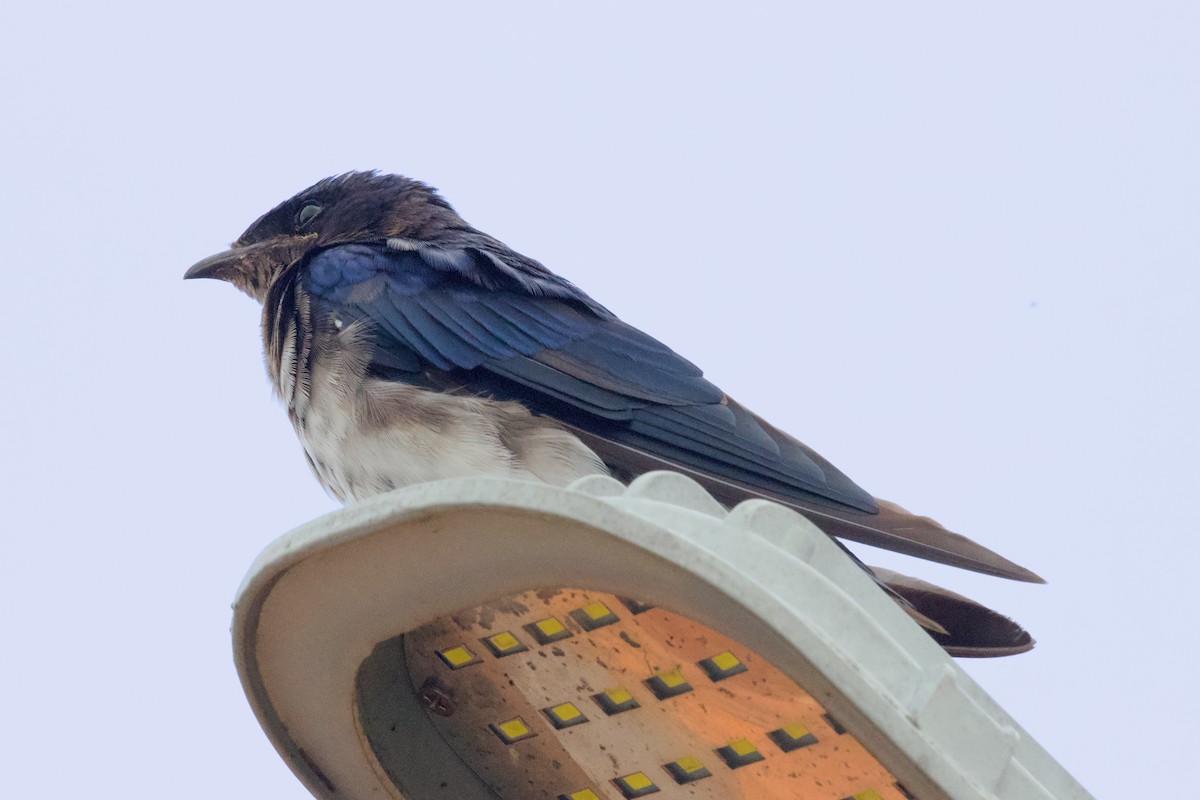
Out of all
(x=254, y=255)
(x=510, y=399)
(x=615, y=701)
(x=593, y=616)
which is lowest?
(x=254, y=255)

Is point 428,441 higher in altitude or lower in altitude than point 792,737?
lower

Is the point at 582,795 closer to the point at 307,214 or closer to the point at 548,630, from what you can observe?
the point at 548,630

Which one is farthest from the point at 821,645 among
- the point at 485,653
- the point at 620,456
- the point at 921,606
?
the point at 620,456

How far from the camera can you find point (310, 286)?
183 inches

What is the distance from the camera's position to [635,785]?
7.89 feet

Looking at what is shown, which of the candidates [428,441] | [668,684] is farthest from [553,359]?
[668,684]

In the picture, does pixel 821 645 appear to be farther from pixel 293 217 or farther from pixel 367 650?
pixel 293 217

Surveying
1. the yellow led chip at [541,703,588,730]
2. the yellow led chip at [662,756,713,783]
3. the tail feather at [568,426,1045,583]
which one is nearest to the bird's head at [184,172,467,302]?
the tail feather at [568,426,1045,583]

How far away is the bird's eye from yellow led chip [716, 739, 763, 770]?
11.6 ft

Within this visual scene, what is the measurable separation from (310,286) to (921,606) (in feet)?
6.53

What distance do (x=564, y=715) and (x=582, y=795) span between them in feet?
0.53

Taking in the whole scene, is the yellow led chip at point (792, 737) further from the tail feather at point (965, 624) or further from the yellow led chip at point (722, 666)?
the tail feather at point (965, 624)

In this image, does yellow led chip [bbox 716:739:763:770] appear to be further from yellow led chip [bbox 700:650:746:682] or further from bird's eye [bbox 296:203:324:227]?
bird's eye [bbox 296:203:324:227]

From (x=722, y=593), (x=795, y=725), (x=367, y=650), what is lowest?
(x=367, y=650)
